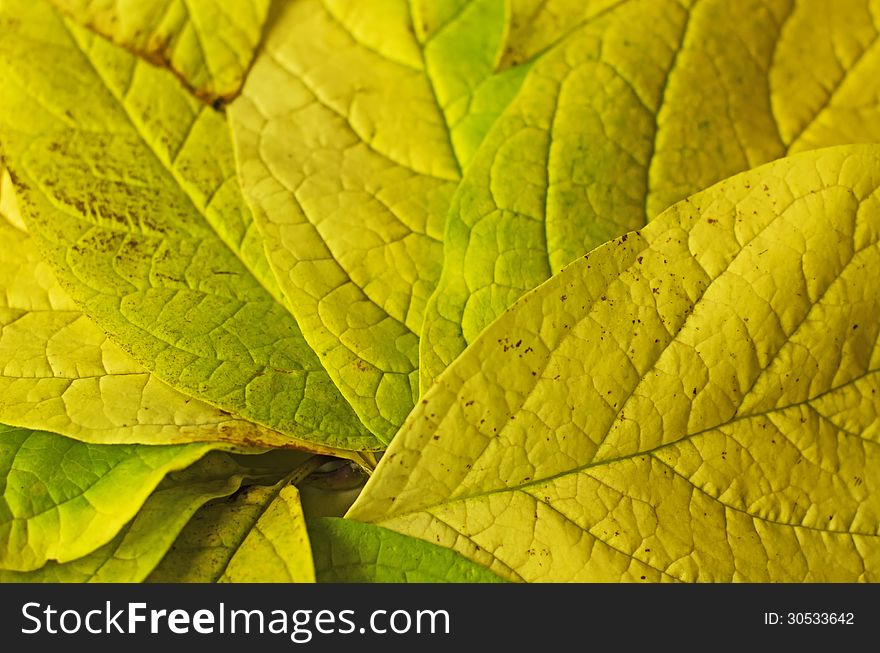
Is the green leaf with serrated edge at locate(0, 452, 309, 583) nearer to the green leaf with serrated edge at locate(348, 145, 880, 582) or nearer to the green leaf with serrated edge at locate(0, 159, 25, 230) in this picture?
the green leaf with serrated edge at locate(348, 145, 880, 582)

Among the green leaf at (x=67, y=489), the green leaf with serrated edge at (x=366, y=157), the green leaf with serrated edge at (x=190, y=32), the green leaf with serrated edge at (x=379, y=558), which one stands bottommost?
the green leaf with serrated edge at (x=379, y=558)

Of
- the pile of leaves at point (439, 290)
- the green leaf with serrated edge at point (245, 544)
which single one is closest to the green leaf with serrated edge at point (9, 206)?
the pile of leaves at point (439, 290)

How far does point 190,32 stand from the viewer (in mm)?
682

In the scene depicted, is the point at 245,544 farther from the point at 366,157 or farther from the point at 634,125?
the point at 634,125

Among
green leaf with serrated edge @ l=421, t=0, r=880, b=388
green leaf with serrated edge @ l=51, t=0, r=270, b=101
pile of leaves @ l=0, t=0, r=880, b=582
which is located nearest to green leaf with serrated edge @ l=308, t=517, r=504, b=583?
pile of leaves @ l=0, t=0, r=880, b=582

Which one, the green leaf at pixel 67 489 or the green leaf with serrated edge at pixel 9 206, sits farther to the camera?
the green leaf with serrated edge at pixel 9 206

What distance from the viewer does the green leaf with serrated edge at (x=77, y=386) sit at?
1.99 ft

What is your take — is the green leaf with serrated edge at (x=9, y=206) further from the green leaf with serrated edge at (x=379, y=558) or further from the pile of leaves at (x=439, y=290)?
the green leaf with serrated edge at (x=379, y=558)

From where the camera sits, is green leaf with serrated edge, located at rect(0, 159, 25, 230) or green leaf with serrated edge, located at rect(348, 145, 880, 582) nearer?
green leaf with serrated edge, located at rect(348, 145, 880, 582)

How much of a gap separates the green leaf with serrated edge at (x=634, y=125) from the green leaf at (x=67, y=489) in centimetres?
20

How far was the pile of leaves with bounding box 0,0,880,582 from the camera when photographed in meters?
0.56

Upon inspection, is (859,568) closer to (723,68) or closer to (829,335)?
(829,335)

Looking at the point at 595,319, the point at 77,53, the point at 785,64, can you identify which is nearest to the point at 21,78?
the point at 77,53

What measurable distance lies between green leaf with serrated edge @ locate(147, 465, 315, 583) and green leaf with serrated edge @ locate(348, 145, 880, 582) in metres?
0.06
